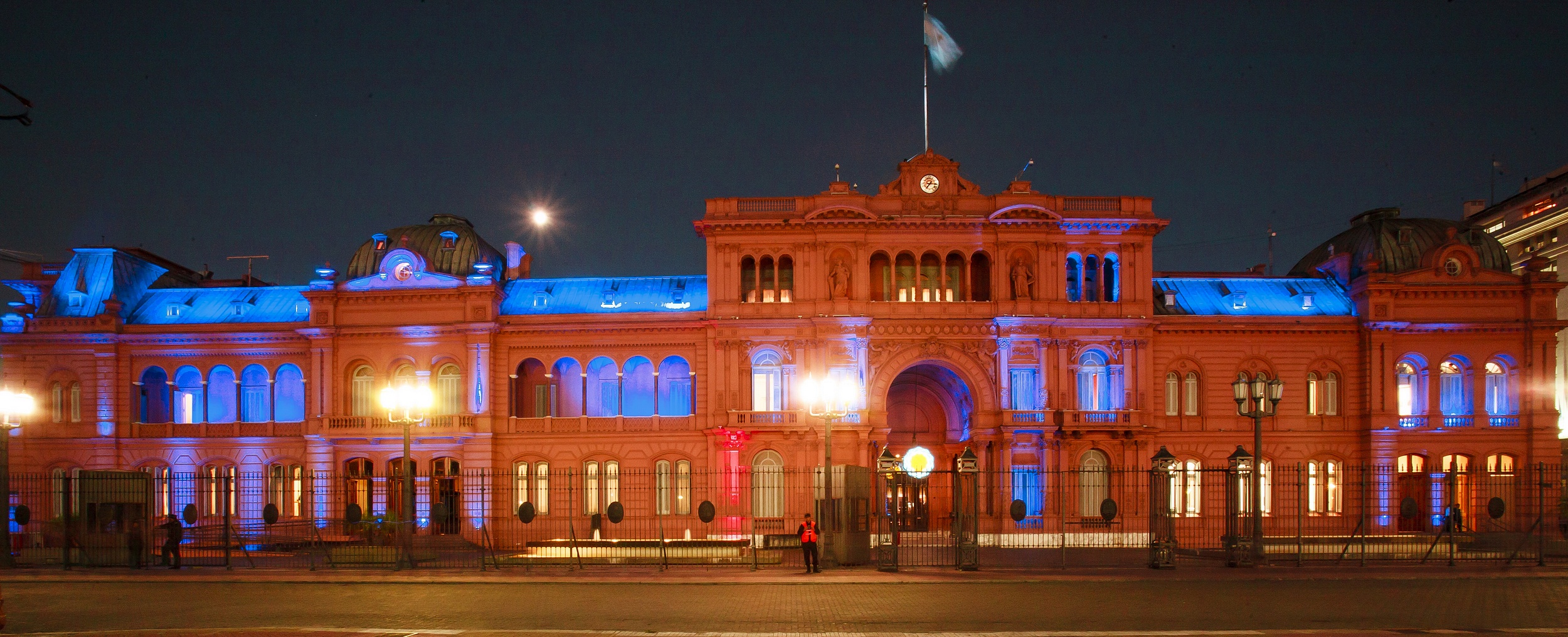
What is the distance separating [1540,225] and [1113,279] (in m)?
39.9

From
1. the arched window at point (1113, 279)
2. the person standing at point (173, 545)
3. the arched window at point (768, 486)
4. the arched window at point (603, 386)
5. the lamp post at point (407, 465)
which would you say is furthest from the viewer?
the arched window at point (603, 386)


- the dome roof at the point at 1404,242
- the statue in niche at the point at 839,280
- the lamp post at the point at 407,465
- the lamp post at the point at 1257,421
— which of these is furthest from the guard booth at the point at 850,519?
the dome roof at the point at 1404,242

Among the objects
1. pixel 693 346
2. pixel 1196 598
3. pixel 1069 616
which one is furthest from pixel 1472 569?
pixel 693 346

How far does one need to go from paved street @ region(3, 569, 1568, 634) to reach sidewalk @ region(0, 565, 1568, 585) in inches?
9.1

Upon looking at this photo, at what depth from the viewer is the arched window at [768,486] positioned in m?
47.5

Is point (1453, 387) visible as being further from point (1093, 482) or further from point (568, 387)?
point (568, 387)

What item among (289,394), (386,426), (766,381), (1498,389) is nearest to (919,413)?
(766,381)

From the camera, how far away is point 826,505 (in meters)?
32.2

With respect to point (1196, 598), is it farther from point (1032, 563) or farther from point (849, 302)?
point (849, 302)

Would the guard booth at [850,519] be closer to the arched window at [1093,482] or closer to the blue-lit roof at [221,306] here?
the arched window at [1093,482]

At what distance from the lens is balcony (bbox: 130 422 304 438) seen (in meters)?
51.3

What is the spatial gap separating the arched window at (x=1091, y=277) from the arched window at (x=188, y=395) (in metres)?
40.6

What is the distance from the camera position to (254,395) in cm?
5256

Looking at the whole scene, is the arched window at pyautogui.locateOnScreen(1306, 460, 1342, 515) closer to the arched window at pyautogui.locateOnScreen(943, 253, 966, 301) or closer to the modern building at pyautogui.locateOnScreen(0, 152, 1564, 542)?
the modern building at pyautogui.locateOnScreen(0, 152, 1564, 542)
